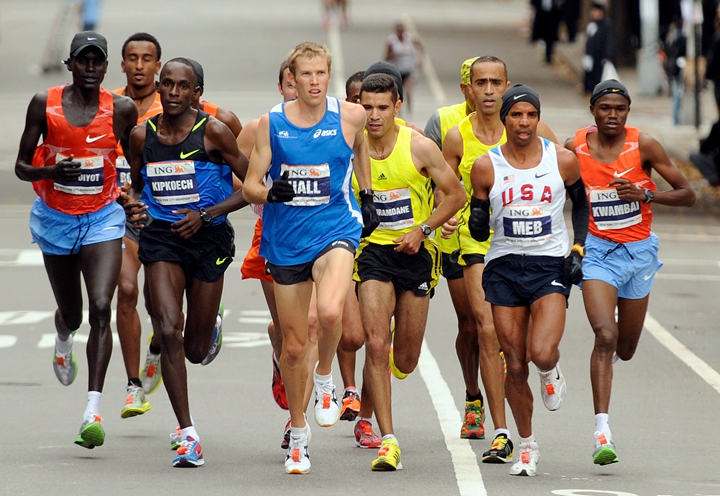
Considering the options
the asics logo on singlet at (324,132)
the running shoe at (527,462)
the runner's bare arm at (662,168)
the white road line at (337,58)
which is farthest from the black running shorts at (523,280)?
the white road line at (337,58)

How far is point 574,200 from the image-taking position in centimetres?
870

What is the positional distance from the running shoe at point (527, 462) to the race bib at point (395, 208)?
158 cm

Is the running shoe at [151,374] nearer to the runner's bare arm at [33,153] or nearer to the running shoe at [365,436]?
the running shoe at [365,436]

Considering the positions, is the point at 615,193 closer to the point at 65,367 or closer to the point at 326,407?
the point at 326,407

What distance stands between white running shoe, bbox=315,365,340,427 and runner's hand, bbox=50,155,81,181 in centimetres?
187

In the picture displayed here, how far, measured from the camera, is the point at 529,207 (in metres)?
8.53

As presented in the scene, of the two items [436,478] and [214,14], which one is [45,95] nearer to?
[436,478]


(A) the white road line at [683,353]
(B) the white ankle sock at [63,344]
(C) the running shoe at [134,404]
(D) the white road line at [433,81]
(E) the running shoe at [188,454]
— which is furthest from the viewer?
(D) the white road line at [433,81]

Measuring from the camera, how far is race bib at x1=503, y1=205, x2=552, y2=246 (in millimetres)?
8531

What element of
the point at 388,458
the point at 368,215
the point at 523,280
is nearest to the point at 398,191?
the point at 368,215

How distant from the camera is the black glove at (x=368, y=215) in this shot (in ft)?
28.1

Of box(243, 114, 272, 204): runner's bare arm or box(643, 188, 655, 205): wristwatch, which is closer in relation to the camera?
box(243, 114, 272, 204): runner's bare arm

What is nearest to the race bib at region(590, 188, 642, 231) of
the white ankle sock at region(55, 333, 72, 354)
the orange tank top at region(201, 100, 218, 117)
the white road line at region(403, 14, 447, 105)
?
the orange tank top at region(201, 100, 218, 117)

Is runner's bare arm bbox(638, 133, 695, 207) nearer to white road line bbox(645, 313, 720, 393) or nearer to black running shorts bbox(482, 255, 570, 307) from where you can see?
black running shorts bbox(482, 255, 570, 307)
